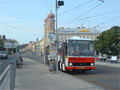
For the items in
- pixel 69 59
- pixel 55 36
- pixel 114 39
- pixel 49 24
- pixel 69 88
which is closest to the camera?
pixel 69 88

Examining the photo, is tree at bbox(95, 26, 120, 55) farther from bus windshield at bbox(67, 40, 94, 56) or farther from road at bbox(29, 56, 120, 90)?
road at bbox(29, 56, 120, 90)

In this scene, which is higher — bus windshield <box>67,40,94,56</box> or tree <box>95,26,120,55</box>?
tree <box>95,26,120,55</box>

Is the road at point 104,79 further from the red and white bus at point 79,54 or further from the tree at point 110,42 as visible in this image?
the tree at point 110,42

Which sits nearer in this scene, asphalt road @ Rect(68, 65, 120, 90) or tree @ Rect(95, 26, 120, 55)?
asphalt road @ Rect(68, 65, 120, 90)

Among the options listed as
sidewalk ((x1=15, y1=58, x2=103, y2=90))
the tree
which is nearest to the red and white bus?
sidewalk ((x1=15, y1=58, x2=103, y2=90))

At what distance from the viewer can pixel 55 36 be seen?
18.3 meters

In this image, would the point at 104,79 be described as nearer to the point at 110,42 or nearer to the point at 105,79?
the point at 105,79

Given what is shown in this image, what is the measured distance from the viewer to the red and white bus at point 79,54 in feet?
54.2

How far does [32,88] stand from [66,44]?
7645 millimetres

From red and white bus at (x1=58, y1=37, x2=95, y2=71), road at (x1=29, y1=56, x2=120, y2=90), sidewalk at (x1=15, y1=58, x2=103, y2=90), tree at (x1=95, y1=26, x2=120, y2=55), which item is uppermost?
tree at (x1=95, y1=26, x2=120, y2=55)

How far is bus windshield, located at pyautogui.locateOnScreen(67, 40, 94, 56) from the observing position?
659 inches

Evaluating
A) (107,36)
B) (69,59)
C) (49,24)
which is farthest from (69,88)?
(49,24)

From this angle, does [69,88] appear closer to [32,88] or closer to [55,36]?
[32,88]

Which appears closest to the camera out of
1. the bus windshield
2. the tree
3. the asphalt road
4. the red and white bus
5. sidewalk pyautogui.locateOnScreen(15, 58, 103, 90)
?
sidewalk pyautogui.locateOnScreen(15, 58, 103, 90)
